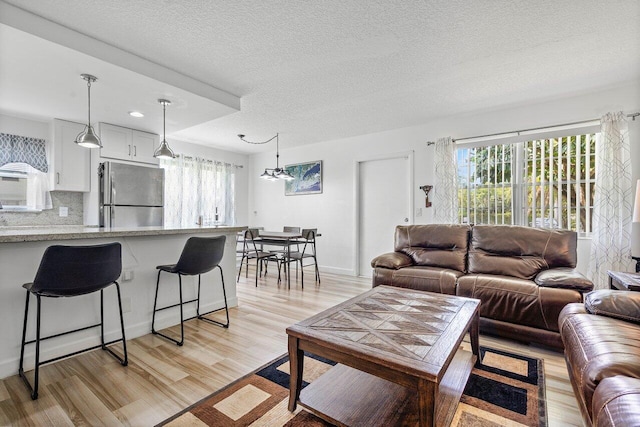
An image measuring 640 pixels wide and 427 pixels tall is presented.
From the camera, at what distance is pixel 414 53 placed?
2.61m

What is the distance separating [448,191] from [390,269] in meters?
1.69

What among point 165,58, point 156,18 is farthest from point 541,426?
point 165,58

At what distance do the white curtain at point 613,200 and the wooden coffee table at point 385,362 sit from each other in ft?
7.98

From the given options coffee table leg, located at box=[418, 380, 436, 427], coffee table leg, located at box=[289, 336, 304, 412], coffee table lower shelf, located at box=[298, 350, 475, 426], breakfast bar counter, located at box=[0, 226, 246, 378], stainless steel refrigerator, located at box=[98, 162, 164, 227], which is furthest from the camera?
stainless steel refrigerator, located at box=[98, 162, 164, 227]

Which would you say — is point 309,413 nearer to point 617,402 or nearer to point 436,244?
point 617,402

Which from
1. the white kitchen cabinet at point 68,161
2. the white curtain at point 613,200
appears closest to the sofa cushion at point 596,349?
the white curtain at point 613,200

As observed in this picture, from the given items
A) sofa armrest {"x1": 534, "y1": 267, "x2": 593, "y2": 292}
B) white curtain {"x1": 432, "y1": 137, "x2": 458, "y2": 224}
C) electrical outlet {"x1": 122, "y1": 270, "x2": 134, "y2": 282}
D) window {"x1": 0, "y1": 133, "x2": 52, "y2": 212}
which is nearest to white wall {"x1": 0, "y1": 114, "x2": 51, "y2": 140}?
window {"x1": 0, "y1": 133, "x2": 52, "y2": 212}

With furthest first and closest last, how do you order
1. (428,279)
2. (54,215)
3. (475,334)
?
(54,215) → (428,279) → (475,334)

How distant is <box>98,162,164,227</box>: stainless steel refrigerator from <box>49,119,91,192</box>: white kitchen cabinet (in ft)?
0.89

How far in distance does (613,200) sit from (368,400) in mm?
3500

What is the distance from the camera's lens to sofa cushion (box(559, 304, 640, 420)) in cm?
118

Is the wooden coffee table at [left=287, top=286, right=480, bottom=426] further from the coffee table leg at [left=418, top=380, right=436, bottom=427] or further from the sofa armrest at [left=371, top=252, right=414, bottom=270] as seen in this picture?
the sofa armrest at [left=371, top=252, right=414, bottom=270]

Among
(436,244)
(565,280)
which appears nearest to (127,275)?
(436,244)

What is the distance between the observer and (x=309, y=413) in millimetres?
1585
